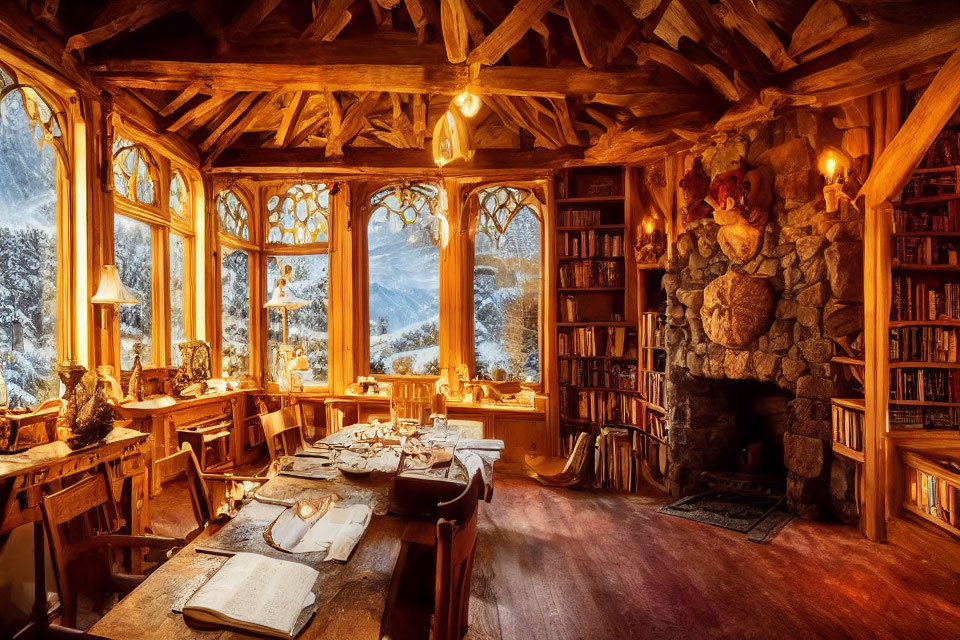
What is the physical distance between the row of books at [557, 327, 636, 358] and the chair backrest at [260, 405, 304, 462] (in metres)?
2.90

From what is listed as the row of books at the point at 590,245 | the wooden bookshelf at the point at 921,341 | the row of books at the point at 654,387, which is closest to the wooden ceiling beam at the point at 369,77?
the row of books at the point at 590,245

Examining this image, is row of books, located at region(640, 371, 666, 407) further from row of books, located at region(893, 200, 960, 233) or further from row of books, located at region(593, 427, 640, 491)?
row of books, located at region(893, 200, 960, 233)

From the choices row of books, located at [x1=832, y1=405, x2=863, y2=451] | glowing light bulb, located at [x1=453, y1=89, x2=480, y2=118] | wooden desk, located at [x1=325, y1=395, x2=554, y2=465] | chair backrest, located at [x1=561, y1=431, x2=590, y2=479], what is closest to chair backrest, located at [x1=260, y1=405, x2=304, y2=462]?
wooden desk, located at [x1=325, y1=395, x2=554, y2=465]

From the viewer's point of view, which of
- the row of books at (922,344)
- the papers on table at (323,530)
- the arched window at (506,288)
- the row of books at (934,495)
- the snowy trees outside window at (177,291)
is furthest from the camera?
the arched window at (506,288)

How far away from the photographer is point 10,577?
8.09 ft

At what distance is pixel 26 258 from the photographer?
3.26 metres

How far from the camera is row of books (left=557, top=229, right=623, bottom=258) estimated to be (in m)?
5.37

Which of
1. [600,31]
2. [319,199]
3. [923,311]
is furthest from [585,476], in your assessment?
[319,199]

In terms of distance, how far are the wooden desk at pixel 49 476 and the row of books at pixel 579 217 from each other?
427cm

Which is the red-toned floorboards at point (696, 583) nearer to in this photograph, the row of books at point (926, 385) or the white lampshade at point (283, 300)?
the row of books at point (926, 385)

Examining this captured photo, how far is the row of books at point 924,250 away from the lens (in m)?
3.58

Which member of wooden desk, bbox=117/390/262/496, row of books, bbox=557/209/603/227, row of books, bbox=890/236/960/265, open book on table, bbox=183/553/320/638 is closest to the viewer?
open book on table, bbox=183/553/320/638

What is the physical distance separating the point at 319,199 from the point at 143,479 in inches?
154

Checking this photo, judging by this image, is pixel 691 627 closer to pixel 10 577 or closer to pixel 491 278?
pixel 10 577
